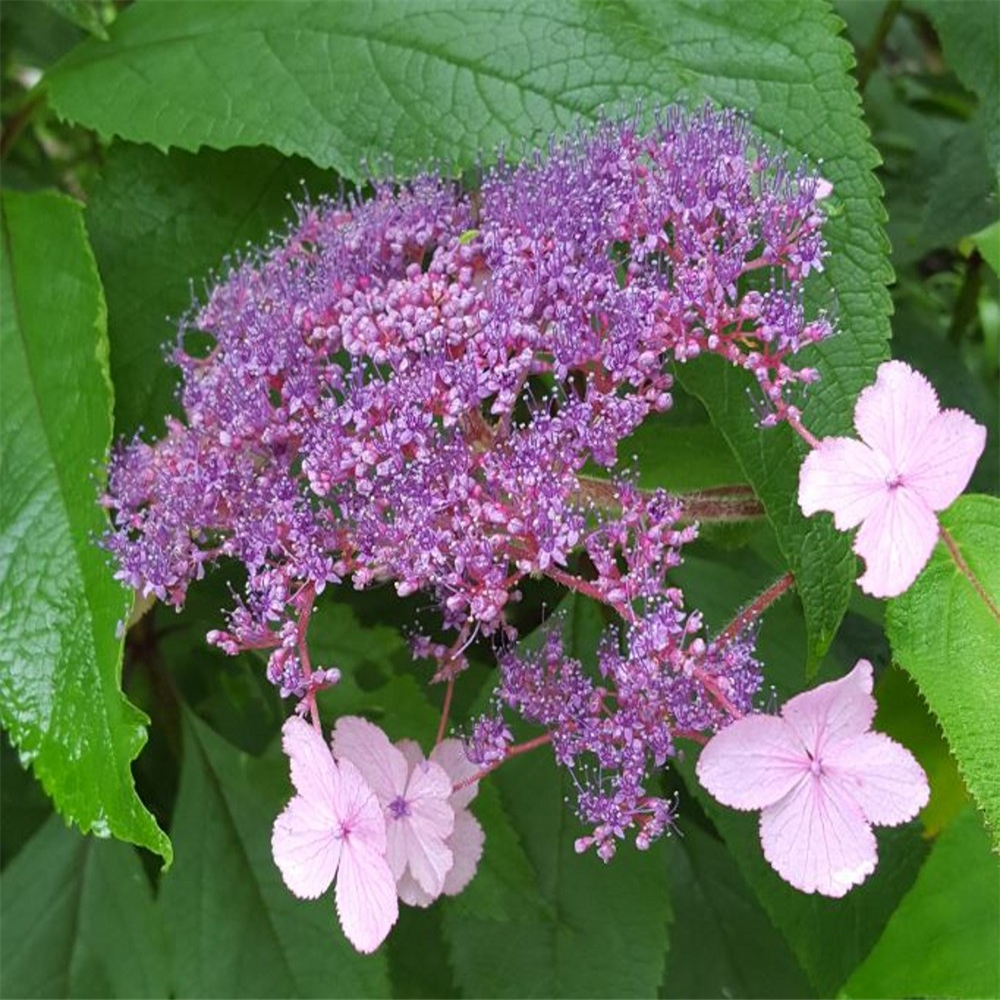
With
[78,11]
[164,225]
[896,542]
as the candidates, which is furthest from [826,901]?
[78,11]

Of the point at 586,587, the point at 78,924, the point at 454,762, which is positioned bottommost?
the point at 78,924

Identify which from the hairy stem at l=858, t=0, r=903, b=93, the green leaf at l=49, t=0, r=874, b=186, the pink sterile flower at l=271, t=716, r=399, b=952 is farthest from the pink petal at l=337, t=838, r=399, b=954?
the hairy stem at l=858, t=0, r=903, b=93

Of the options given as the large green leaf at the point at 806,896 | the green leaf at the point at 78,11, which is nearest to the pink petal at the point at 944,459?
the large green leaf at the point at 806,896

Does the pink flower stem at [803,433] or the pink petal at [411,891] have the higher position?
the pink flower stem at [803,433]

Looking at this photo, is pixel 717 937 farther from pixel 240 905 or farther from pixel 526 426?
pixel 526 426

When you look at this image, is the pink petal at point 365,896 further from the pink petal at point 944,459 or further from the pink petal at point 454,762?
the pink petal at point 944,459

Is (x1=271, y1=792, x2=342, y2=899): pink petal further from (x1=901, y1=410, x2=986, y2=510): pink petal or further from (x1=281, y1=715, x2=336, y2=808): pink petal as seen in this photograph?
(x1=901, y1=410, x2=986, y2=510): pink petal
